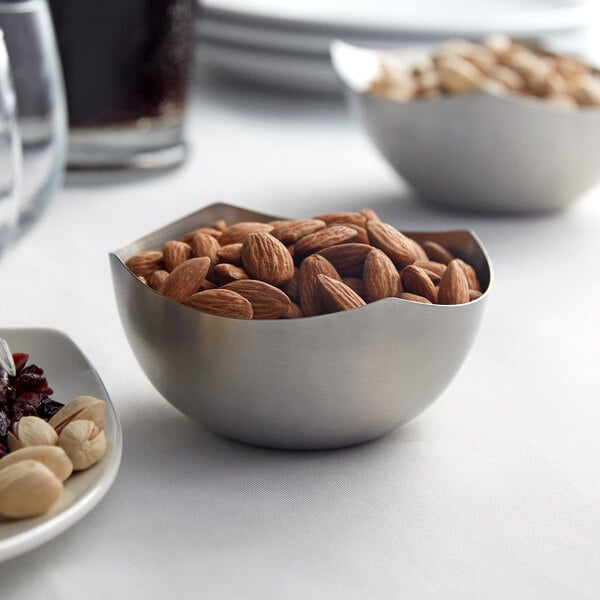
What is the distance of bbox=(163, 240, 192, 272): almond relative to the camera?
16.1 inches

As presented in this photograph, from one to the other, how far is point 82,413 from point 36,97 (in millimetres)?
302

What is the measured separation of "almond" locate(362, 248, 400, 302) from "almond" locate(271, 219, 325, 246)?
0.11ft

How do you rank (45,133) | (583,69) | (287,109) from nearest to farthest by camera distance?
(45,133) → (583,69) → (287,109)

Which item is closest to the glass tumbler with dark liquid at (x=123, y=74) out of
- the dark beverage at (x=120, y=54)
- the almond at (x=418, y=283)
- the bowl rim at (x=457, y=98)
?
the dark beverage at (x=120, y=54)

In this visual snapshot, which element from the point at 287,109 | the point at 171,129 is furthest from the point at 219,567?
the point at 287,109

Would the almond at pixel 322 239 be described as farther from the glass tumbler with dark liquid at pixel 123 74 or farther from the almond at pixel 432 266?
the glass tumbler with dark liquid at pixel 123 74

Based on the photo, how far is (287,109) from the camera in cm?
95

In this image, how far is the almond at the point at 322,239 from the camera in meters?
0.40

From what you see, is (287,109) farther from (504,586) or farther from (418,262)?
(504,586)

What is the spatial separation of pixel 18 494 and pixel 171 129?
0.47 m

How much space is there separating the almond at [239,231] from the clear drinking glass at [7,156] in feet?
0.55

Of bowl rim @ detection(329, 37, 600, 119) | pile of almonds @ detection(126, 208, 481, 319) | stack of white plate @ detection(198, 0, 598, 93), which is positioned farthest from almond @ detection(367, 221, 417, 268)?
stack of white plate @ detection(198, 0, 598, 93)

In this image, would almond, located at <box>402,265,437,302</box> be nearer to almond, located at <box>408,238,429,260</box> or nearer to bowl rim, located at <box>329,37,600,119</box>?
almond, located at <box>408,238,429,260</box>

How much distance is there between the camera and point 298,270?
0.39 m
